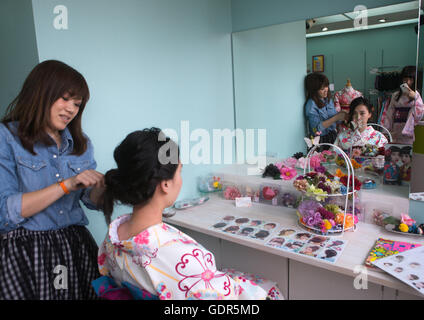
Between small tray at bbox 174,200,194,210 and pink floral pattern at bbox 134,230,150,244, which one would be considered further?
small tray at bbox 174,200,194,210

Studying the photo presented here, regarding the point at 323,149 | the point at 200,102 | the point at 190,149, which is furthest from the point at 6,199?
the point at 323,149

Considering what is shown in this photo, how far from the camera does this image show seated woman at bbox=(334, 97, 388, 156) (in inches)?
70.5

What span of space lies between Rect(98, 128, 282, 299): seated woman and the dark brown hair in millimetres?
1218

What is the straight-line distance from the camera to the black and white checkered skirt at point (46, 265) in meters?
1.08

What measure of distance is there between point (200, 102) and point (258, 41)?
1.95 ft

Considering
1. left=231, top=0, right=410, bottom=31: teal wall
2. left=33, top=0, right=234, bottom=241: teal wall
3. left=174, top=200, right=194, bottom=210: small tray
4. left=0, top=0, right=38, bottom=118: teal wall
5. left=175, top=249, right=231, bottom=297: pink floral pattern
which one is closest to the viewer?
left=175, top=249, right=231, bottom=297: pink floral pattern

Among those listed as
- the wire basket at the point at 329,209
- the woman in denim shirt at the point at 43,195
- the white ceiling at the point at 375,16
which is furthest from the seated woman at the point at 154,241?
the white ceiling at the point at 375,16

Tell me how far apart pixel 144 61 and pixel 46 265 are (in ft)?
4.02

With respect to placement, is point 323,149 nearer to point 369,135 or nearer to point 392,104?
point 369,135

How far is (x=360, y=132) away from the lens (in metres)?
1.83

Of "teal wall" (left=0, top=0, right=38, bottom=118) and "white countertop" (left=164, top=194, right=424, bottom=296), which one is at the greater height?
"teal wall" (left=0, top=0, right=38, bottom=118)

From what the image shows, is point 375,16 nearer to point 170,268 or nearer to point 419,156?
point 419,156

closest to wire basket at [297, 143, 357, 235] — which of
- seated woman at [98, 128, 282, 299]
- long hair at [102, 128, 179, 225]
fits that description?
seated woman at [98, 128, 282, 299]

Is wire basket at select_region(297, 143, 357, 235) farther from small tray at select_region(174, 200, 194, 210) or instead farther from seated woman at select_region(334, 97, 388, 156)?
small tray at select_region(174, 200, 194, 210)
